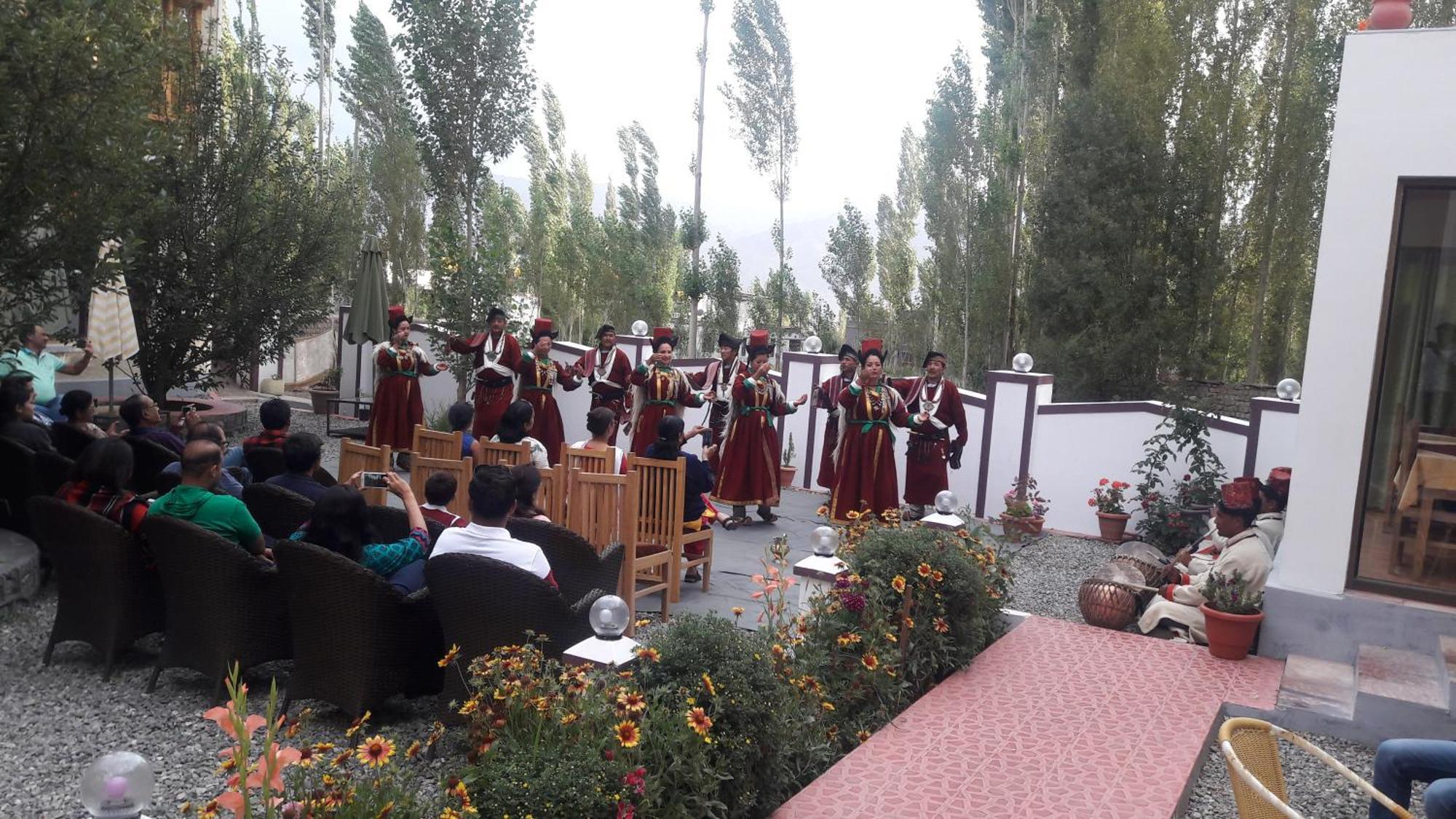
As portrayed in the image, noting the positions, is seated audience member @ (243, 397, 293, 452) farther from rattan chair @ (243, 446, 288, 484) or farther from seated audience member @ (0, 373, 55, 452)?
seated audience member @ (0, 373, 55, 452)

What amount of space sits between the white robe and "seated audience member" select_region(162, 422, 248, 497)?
5.21m

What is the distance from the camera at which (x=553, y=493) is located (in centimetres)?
595

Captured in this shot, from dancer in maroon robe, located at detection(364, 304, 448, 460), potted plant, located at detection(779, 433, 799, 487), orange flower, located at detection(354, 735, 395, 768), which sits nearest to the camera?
orange flower, located at detection(354, 735, 395, 768)

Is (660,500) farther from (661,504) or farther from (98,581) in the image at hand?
(98,581)

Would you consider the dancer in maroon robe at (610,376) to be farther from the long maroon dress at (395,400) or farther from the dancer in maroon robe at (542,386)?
the long maroon dress at (395,400)

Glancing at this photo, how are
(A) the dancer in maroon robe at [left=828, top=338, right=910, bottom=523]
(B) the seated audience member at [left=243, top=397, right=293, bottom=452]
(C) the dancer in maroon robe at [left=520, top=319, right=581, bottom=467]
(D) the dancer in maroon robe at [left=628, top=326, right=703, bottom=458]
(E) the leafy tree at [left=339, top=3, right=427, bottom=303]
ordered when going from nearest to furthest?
(B) the seated audience member at [left=243, top=397, right=293, bottom=452] < (A) the dancer in maroon robe at [left=828, top=338, right=910, bottom=523] < (D) the dancer in maroon robe at [left=628, top=326, right=703, bottom=458] < (C) the dancer in maroon robe at [left=520, top=319, right=581, bottom=467] < (E) the leafy tree at [left=339, top=3, right=427, bottom=303]

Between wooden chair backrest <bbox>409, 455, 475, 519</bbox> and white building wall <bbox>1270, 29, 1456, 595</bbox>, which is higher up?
white building wall <bbox>1270, 29, 1456, 595</bbox>

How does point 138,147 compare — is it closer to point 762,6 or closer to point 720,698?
point 720,698

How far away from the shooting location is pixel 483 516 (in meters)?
4.18

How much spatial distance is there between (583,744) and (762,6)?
25513mm

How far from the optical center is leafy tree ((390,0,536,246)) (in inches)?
507

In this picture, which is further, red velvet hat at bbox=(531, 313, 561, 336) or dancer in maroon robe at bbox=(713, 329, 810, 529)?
red velvet hat at bbox=(531, 313, 561, 336)

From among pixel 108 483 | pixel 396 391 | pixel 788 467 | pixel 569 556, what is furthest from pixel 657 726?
pixel 788 467

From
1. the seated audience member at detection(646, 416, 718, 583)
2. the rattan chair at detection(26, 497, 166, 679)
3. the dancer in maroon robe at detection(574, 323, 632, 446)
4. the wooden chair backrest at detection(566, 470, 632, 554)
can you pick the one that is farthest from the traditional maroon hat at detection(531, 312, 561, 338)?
the rattan chair at detection(26, 497, 166, 679)
